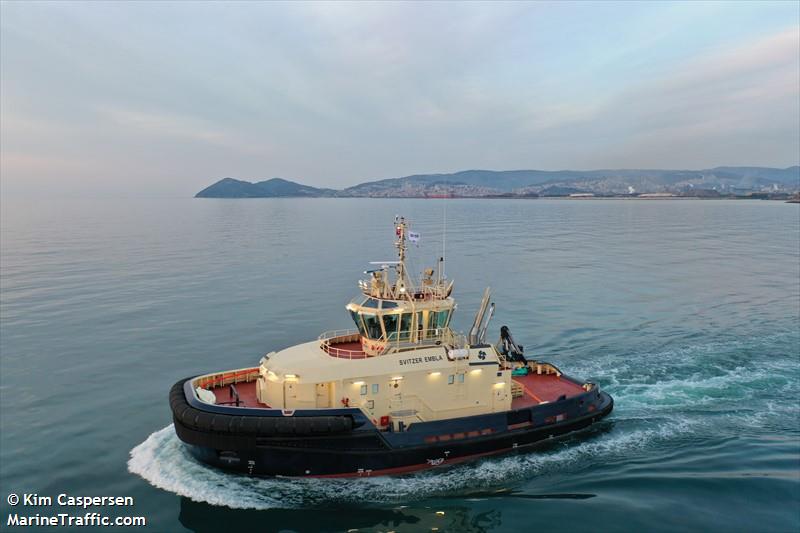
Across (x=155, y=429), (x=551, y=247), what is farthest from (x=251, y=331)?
(x=551, y=247)

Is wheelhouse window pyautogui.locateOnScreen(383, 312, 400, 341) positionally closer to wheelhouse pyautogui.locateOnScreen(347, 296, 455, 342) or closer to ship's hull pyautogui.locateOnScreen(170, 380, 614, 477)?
wheelhouse pyautogui.locateOnScreen(347, 296, 455, 342)

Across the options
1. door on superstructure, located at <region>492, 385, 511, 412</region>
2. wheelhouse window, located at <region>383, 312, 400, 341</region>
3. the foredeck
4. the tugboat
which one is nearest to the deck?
the tugboat

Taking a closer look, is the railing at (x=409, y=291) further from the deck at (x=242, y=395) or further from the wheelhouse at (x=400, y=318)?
the deck at (x=242, y=395)

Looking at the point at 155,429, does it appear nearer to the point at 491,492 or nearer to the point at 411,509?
the point at 411,509

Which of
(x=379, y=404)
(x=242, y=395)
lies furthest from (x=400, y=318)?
(x=242, y=395)

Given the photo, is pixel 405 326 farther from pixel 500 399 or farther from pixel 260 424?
pixel 260 424
